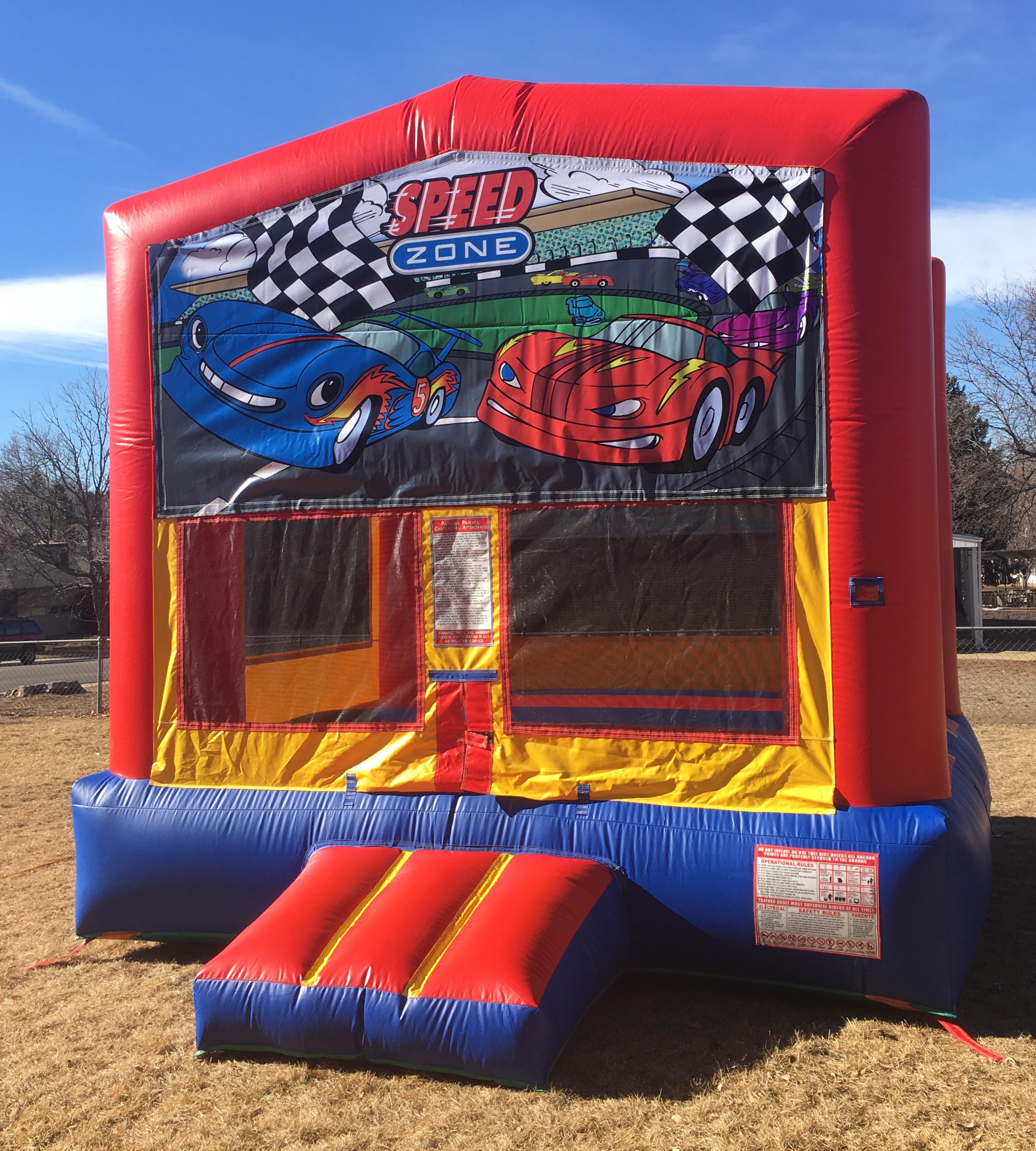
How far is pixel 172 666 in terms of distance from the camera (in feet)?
15.7

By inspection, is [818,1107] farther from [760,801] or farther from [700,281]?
[700,281]

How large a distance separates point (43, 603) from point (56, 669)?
14.7 m

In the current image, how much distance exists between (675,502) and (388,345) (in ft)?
4.81

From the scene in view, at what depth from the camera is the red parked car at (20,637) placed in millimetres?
23938

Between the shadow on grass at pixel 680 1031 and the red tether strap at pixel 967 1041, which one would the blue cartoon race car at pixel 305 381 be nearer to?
the shadow on grass at pixel 680 1031

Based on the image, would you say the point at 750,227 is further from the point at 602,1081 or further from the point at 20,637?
the point at 20,637

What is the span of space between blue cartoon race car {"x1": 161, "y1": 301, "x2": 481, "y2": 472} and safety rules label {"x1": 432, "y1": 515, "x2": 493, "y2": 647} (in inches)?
19.3

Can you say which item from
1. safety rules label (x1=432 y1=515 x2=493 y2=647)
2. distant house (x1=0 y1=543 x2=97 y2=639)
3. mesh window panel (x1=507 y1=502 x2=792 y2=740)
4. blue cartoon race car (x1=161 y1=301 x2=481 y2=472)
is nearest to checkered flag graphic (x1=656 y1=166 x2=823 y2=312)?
mesh window panel (x1=507 y1=502 x2=792 y2=740)

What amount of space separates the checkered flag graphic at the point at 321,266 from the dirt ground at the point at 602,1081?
3.05 m

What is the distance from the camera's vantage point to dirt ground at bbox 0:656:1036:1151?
293cm

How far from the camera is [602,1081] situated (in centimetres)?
324

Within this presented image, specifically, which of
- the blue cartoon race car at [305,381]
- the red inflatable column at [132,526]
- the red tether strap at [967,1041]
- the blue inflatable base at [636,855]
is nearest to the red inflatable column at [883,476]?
the blue inflatable base at [636,855]

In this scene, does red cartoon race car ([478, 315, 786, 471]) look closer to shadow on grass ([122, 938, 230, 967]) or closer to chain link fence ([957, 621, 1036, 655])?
shadow on grass ([122, 938, 230, 967])

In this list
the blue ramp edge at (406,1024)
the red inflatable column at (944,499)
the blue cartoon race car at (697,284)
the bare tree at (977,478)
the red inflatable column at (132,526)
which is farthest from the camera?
the bare tree at (977,478)
